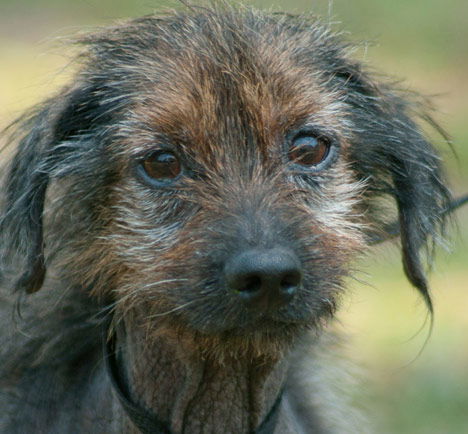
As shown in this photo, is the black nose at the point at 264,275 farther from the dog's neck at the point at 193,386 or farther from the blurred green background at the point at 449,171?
the blurred green background at the point at 449,171

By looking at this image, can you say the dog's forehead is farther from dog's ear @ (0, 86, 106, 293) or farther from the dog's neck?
the dog's neck

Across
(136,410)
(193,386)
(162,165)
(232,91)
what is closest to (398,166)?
(232,91)

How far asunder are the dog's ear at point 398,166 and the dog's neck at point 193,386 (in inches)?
25.3

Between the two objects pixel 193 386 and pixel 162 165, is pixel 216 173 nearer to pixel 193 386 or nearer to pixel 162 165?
pixel 162 165

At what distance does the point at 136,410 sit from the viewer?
4.30 meters

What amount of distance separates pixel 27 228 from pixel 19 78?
25.4ft

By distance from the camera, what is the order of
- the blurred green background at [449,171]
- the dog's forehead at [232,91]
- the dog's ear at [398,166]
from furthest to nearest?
the blurred green background at [449,171]
the dog's ear at [398,166]
the dog's forehead at [232,91]

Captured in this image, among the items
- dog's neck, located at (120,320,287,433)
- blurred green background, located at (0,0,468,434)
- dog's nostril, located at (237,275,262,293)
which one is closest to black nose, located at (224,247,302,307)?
dog's nostril, located at (237,275,262,293)

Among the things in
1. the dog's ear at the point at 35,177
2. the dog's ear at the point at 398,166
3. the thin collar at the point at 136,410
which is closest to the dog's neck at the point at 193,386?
the thin collar at the point at 136,410

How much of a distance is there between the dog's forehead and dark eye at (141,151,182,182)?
50 mm

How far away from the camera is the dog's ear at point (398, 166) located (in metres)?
4.54

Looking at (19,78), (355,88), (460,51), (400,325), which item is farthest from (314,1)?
(355,88)

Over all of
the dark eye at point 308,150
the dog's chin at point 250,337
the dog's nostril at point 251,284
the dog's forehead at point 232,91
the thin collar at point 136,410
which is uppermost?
the dog's forehead at point 232,91

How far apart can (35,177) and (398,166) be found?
1.26m
